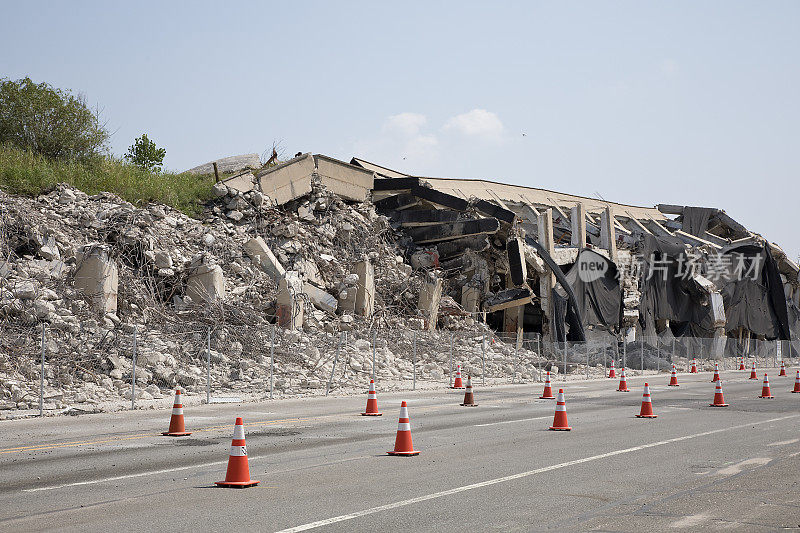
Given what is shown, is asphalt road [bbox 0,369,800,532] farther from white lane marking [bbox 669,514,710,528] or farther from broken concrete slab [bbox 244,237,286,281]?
broken concrete slab [bbox 244,237,286,281]

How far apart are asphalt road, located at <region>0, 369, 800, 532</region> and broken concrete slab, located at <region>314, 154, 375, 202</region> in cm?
2460

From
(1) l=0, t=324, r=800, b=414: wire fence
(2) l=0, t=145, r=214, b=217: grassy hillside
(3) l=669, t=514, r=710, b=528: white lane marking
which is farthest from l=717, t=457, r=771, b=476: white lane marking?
(2) l=0, t=145, r=214, b=217: grassy hillside

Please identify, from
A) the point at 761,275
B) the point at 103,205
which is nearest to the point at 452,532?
the point at 103,205

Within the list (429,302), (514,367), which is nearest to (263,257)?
(429,302)

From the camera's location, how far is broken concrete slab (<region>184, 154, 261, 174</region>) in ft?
148

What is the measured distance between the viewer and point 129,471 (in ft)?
31.0

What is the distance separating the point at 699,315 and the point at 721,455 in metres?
44.0

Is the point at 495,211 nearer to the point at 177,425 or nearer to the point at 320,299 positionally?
the point at 320,299

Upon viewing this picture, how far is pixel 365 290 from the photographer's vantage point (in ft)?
110

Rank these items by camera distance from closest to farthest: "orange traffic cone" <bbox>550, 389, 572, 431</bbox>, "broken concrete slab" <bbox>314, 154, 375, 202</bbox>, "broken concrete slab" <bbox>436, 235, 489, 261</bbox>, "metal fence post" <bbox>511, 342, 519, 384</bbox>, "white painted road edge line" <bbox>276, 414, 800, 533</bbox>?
"white painted road edge line" <bbox>276, 414, 800, 533</bbox> < "orange traffic cone" <bbox>550, 389, 572, 431</bbox> < "metal fence post" <bbox>511, 342, 519, 384</bbox> < "broken concrete slab" <bbox>436, 235, 489, 261</bbox> < "broken concrete slab" <bbox>314, 154, 375, 202</bbox>

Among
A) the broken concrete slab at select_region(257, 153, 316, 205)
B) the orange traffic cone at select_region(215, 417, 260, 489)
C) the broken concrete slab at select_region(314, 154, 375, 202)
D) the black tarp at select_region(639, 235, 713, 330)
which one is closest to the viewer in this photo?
the orange traffic cone at select_region(215, 417, 260, 489)

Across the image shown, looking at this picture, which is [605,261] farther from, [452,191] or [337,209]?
[337,209]

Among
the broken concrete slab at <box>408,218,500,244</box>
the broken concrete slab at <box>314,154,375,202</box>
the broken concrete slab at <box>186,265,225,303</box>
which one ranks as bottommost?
the broken concrete slab at <box>186,265,225,303</box>

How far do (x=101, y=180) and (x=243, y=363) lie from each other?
14953mm
